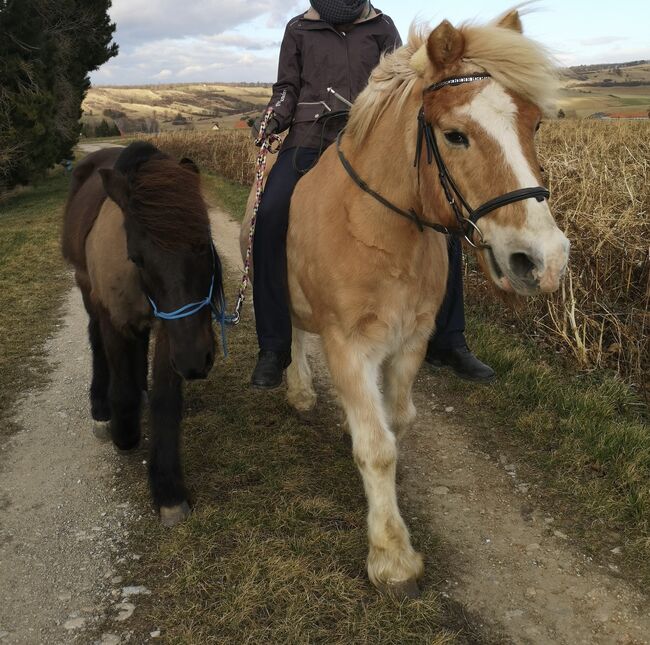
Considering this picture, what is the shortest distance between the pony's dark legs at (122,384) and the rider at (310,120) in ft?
2.79

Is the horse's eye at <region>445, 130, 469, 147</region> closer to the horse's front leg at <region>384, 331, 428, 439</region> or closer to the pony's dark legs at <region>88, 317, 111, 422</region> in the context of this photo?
the horse's front leg at <region>384, 331, 428, 439</region>

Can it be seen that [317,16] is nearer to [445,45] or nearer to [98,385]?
[445,45]

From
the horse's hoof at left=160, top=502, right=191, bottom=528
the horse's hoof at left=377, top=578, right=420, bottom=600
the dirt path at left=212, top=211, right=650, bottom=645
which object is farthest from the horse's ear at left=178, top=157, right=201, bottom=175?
the horse's hoof at left=377, top=578, right=420, bottom=600

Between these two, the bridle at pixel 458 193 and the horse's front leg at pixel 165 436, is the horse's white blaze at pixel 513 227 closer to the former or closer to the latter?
the bridle at pixel 458 193

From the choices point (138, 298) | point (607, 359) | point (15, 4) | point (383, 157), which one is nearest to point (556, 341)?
point (607, 359)

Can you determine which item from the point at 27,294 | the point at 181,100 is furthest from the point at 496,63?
the point at 181,100

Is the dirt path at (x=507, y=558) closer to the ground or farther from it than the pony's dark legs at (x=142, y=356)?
closer to the ground

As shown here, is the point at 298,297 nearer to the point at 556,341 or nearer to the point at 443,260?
the point at 443,260

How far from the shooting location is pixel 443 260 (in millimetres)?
3135

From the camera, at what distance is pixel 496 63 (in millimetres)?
2164

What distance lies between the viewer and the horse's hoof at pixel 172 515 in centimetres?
323

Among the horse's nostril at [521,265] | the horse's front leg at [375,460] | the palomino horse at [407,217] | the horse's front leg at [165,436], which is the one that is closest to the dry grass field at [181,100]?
the horse's front leg at [165,436]

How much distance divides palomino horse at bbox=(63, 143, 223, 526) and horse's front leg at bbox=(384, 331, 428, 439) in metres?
1.03

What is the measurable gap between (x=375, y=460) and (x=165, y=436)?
1399mm
